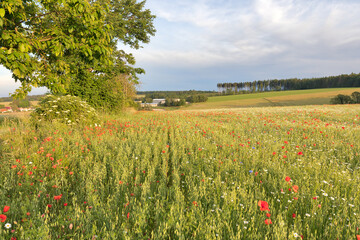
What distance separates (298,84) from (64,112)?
126m

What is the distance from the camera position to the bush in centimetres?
852

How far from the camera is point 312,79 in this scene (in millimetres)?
104000

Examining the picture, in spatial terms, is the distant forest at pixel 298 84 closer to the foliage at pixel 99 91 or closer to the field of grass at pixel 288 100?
the field of grass at pixel 288 100

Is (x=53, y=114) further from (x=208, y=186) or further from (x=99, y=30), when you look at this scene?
(x=208, y=186)

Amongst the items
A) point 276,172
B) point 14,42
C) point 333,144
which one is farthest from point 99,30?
point 333,144

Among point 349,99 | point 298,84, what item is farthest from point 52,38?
point 298,84

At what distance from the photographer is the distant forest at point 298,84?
87.5 m

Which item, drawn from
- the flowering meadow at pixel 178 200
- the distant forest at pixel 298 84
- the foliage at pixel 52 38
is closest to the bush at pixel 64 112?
the foliage at pixel 52 38

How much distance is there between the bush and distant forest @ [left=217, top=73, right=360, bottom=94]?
106m

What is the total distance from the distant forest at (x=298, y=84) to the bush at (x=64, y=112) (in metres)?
106

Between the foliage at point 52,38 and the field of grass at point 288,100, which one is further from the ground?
the foliage at point 52,38

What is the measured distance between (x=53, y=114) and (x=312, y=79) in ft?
418

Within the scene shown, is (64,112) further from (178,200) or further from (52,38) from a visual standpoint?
(178,200)

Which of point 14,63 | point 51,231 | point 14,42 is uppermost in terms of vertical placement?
point 14,42
